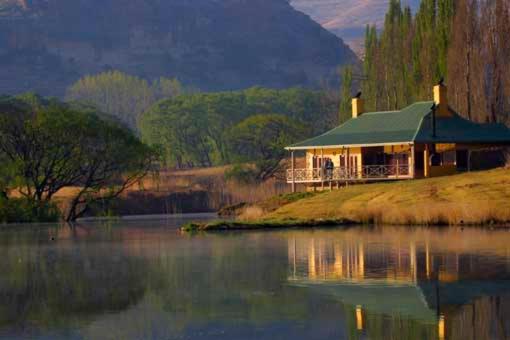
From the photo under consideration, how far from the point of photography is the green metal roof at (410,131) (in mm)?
67750

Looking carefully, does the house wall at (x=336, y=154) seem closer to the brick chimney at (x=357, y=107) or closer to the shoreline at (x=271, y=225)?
the brick chimney at (x=357, y=107)

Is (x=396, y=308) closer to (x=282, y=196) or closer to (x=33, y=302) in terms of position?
(x=33, y=302)

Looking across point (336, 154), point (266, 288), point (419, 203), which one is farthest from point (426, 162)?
point (266, 288)

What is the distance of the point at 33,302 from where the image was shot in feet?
95.2

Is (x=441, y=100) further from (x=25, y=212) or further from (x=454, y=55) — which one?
(x=25, y=212)

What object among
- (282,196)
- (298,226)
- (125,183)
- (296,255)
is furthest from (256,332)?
(125,183)

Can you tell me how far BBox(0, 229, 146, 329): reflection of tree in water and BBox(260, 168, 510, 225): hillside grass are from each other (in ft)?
45.2

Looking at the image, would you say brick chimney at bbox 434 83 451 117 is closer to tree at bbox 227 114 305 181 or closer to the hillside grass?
the hillside grass

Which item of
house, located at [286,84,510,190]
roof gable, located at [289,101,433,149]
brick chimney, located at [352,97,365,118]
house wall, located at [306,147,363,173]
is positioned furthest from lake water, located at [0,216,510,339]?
brick chimney, located at [352,97,365,118]

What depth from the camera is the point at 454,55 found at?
71688 millimetres

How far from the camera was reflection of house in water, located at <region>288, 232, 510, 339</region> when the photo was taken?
25.9 m

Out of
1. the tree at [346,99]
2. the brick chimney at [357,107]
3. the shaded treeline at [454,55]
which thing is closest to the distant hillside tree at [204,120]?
the tree at [346,99]

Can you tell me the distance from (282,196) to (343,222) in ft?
49.4

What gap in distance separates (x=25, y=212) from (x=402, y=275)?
45.1 metres
